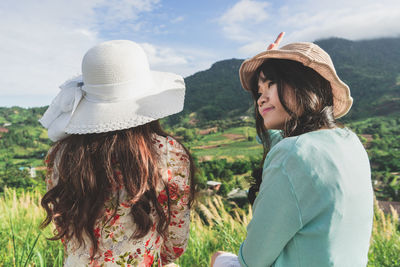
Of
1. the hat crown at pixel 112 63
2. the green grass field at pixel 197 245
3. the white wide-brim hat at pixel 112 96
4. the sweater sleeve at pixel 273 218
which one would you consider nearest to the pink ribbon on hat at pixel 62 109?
the white wide-brim hat at pixel 112 96

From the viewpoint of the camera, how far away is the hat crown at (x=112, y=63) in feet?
3.76

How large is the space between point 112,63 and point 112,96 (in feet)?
0.48

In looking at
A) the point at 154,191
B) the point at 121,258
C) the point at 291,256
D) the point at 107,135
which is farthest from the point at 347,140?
the point at 121,258

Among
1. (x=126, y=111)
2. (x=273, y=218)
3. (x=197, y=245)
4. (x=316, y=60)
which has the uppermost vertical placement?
(x=316, y=60)

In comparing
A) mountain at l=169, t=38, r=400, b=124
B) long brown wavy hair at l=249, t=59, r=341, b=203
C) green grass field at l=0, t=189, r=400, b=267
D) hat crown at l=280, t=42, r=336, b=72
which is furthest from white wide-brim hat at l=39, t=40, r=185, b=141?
mountain at l=169, t=38, r=400, b=124

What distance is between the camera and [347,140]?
37.8 inches

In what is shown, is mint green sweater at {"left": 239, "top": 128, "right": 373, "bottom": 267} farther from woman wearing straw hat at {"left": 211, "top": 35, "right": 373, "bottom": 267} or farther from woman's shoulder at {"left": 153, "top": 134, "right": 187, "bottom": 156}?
woman's shoulder at {"left": 153, "top": 134, "right": 187, "bottom": 156}

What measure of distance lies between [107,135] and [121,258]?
58 centimetres

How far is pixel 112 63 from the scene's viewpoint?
1.16 metres

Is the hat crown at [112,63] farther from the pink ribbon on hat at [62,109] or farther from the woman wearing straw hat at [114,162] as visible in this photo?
the pink ribbon on hat at [62,109]

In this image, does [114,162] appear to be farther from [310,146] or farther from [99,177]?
[310,146]

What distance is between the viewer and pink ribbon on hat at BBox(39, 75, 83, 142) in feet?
4.05

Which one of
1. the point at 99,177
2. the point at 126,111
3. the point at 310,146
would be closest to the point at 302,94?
the point at 310,146

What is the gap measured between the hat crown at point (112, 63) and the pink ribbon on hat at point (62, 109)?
0.12 meters
